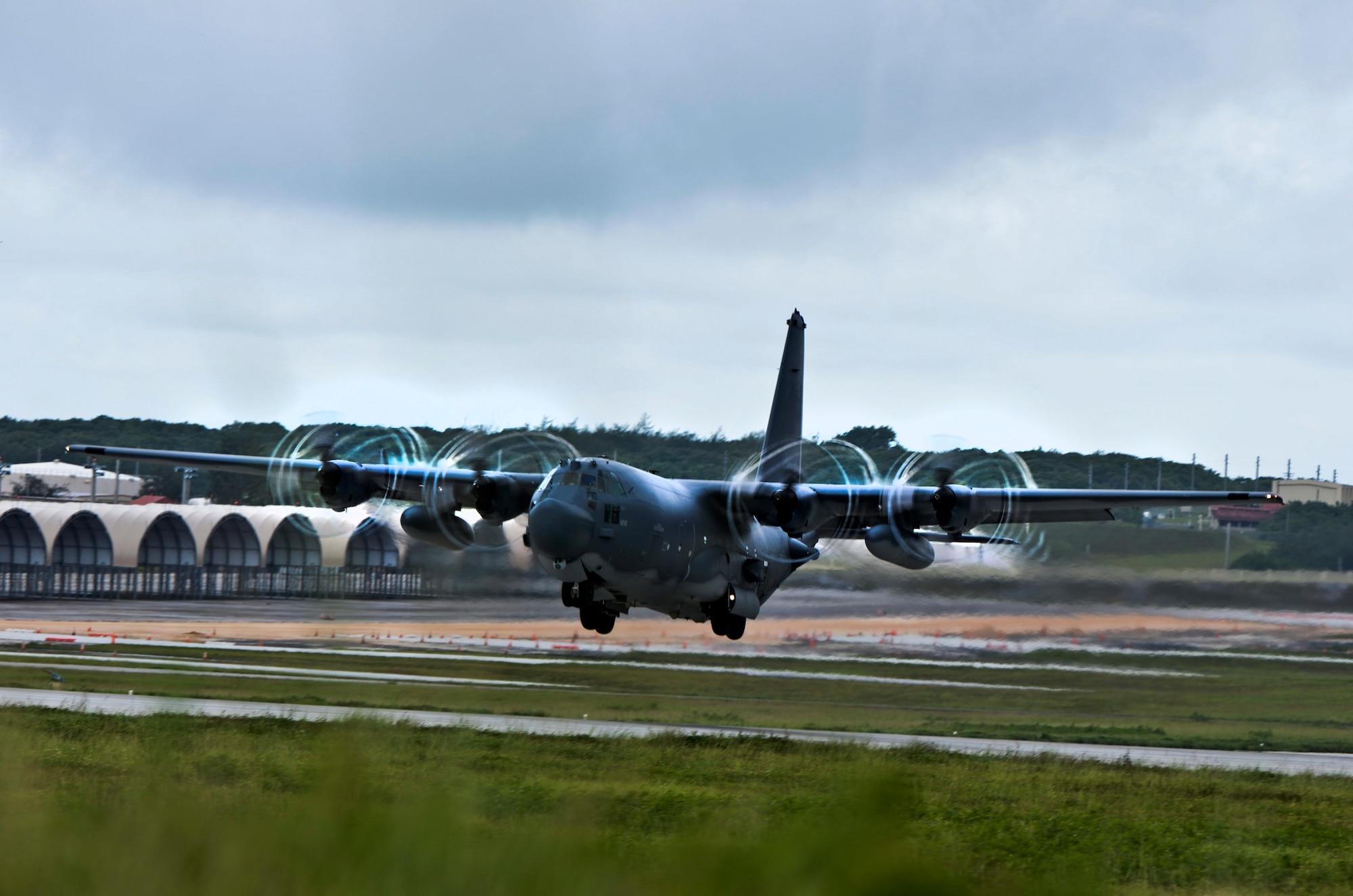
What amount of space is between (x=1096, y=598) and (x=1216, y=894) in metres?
29.4

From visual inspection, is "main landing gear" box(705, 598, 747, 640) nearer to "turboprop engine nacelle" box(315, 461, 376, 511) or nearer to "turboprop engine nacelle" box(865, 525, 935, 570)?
"turboprop engine nacelle" box(865, 525, 935, 570)

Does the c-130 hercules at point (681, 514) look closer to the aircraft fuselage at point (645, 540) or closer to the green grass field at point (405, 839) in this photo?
the aircraft fuselage at point (645, 540)

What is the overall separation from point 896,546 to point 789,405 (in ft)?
30.7

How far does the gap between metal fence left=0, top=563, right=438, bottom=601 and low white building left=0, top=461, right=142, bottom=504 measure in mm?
27493

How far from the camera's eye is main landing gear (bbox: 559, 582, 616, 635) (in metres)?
33.4

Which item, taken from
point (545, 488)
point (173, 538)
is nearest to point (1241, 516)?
point (545, 488)

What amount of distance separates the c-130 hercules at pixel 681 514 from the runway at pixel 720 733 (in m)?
3.30

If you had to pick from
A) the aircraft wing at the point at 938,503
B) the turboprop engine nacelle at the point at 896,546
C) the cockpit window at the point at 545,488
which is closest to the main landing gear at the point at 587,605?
the cockpit window at the point at 545,488

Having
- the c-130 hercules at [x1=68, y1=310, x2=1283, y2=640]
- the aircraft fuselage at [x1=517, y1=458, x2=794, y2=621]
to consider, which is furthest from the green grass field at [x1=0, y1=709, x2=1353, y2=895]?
the c-130 hercules at [x1=68, y1=310, x2=1283, y2=640]

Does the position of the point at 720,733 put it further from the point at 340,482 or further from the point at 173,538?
the point at 173,538

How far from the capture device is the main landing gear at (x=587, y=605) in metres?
33.4

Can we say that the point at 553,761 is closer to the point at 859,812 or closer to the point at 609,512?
the point at 609,512

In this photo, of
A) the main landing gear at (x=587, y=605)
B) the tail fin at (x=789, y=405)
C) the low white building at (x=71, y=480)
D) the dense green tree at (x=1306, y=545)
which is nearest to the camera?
the main landing gear at (x=587, y=605)

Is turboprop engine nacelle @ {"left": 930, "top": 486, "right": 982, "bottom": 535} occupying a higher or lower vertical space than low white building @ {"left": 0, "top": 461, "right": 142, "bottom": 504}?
higher
